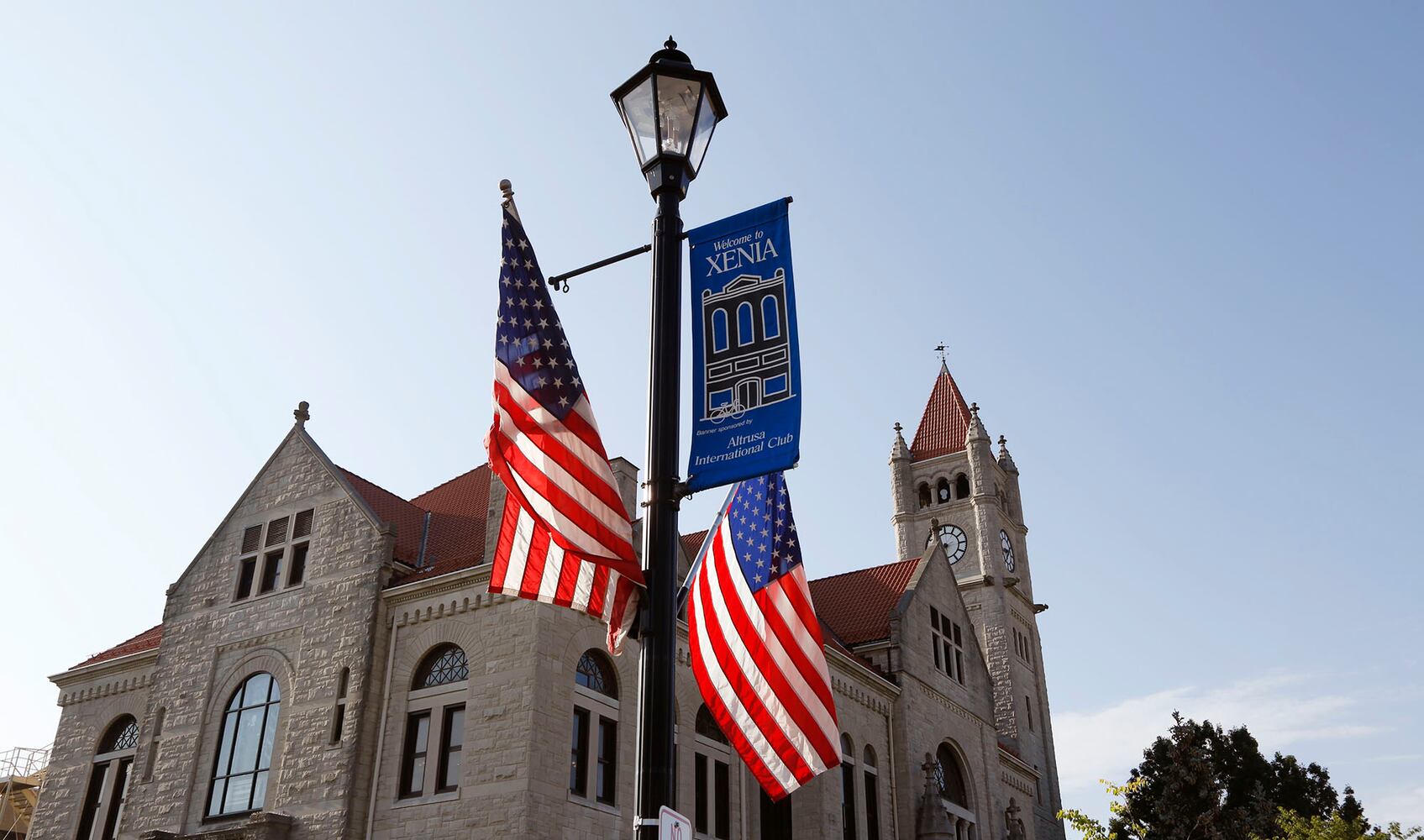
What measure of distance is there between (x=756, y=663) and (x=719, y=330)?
436cm

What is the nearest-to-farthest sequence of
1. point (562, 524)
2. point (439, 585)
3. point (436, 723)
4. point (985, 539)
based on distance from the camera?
point (562, 524) → point (436, 723) → point (439, 585) → point (985, 539)

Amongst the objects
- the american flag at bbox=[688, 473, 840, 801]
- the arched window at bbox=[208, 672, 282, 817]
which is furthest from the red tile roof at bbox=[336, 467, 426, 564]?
the american flag at bbox=[688, 473, 840, 801]

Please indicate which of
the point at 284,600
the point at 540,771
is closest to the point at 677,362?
the point at 540,771

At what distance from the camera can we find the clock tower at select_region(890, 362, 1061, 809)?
49844 mm

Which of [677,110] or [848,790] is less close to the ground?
[848,790]

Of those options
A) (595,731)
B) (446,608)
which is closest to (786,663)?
(595,731)

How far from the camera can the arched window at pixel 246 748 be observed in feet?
75.9

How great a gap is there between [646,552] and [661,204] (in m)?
2.28

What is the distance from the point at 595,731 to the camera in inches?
876

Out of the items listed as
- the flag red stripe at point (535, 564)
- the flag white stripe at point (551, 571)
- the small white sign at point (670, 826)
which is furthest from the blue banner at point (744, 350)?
the flag red stripe at point (535, 564)

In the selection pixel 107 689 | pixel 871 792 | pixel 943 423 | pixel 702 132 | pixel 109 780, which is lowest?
pixel 702 132

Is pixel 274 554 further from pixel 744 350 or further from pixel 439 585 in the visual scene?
pixel 744 350

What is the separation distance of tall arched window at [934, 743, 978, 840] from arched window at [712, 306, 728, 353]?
28051mm

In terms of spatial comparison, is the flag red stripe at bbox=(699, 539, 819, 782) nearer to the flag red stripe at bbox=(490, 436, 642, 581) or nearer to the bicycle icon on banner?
the flag red stripe at bbox=(490, 436, 642, 581)
